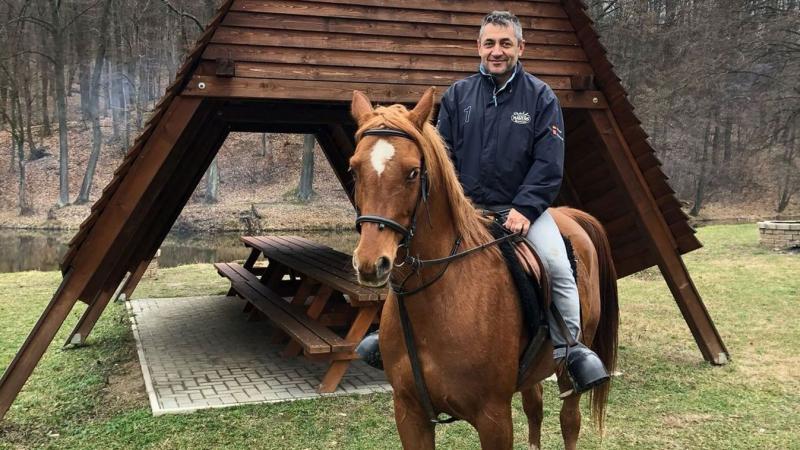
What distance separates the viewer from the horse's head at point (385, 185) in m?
2.29

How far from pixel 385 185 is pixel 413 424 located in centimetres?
132

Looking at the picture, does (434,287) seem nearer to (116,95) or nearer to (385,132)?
(385,132)

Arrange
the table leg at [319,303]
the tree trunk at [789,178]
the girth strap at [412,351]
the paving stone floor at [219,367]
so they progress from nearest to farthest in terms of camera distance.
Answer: the girth strap at [412,351] → the paving stone floor at [219,367] → the table leg at [319,303] → the tree trunk at [789,178]

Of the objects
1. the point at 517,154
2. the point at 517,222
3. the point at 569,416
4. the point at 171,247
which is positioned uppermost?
the point at 517,154

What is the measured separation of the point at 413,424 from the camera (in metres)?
3.09

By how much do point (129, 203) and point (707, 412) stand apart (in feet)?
18.3

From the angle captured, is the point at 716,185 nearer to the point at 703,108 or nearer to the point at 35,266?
the point at 703,108

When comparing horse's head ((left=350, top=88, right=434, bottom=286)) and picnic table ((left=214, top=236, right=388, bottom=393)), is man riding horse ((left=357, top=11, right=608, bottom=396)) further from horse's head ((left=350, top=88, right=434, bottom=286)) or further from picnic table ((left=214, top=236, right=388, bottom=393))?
picnic table ((left=214, top=236, right=388, bottom=393))

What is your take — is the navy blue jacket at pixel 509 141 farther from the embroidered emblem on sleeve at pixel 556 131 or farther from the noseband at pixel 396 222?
the noseband at pixel 396 222

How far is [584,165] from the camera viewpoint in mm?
7605

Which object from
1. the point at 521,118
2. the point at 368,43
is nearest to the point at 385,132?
the point at 521,118

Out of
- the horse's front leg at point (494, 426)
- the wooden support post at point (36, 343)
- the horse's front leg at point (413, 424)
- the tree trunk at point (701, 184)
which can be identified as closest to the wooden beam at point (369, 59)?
the wooden support post at point (36, 343)

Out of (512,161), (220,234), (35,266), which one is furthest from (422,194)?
(220,234)

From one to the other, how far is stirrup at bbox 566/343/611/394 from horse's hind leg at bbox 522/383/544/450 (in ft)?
3.35
